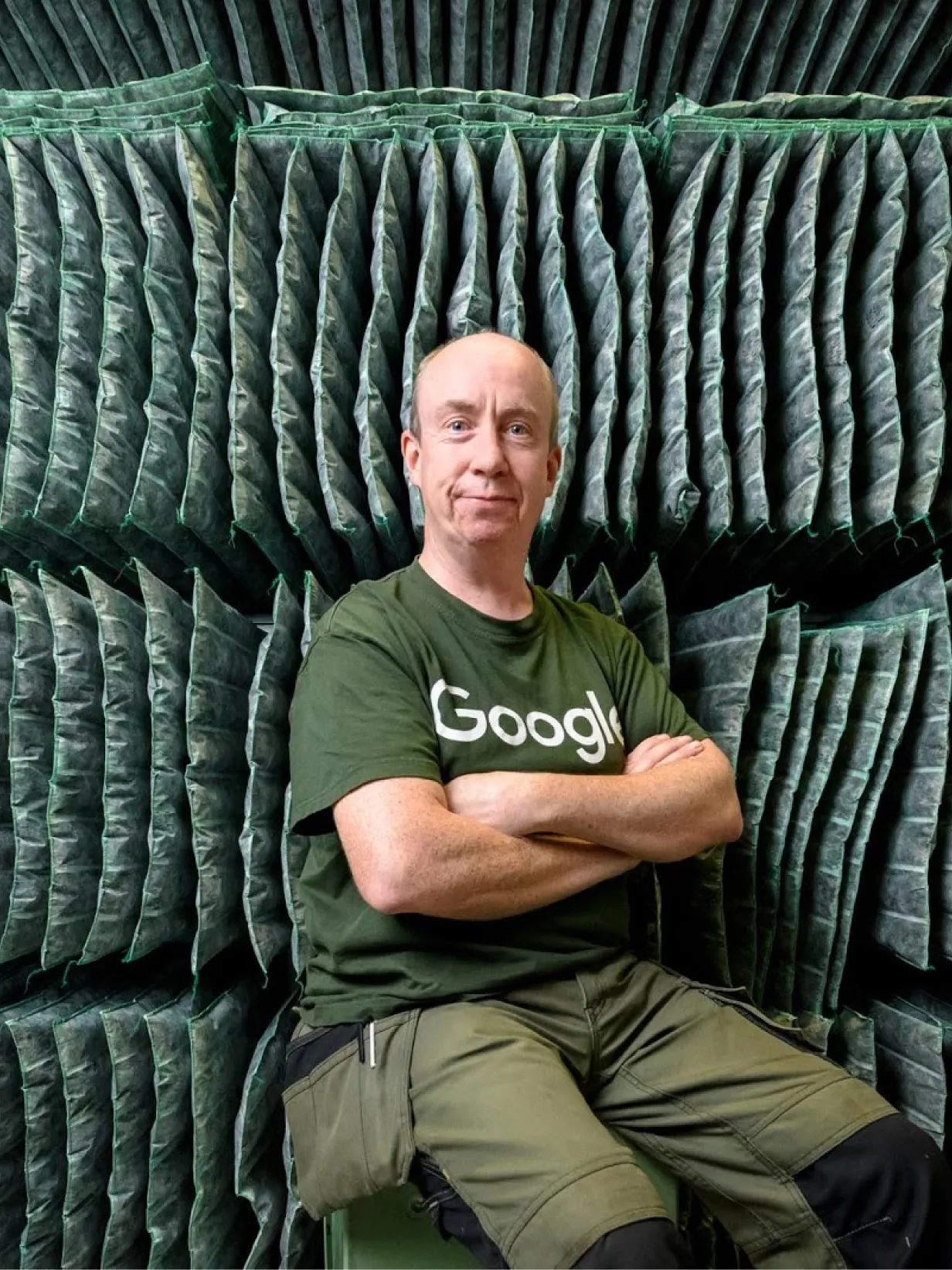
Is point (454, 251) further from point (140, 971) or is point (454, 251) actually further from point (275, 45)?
point (140, 971)

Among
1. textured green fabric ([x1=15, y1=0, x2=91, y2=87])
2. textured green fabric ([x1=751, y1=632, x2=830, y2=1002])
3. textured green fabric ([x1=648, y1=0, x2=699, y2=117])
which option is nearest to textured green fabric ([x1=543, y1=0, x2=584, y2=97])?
textured green fabric ([x1=648, y1=0, x2=699, y2=117])

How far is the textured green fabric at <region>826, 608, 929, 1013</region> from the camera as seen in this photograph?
4.44 ft

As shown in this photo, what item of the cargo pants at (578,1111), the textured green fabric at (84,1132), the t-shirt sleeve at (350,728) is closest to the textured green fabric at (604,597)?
the t-shirt sleeve at (350,728)

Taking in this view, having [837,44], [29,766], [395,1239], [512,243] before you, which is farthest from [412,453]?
[837,44]

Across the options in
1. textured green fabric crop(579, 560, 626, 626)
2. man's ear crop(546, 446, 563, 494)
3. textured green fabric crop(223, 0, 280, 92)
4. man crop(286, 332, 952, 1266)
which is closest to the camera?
man crop(286, 332, 952, 1266)

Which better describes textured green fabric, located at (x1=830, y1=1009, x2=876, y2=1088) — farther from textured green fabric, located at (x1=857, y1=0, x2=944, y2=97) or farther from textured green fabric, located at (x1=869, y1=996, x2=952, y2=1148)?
textured green fabric, located at (x1=857, y1=0, x2=944, y2=97)

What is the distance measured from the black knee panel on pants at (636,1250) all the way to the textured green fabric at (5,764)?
1.07 metres

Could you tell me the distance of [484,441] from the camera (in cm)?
109

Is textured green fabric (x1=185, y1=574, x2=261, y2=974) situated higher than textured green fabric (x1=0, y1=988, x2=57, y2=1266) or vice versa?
textured green fabric (x1=185, y1=574, x2=261, y2=974)

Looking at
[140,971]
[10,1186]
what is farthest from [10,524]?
[10,1186]

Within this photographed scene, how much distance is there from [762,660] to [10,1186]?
1.61 m

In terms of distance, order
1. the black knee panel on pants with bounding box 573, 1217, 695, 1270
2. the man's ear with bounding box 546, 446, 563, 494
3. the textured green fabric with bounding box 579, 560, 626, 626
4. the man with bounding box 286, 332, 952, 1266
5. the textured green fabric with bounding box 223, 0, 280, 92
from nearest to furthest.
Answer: the black knee panel on pants with bounding box 573, 1217, 695, 1270
the man with bounding box 286, 332, 952, 1266
the man's ear with bounding box 546, 446, 563, 494
the textured green fabric with bounding box 579, 560, 626, 626
the textured green fabric with bounding box 223, 0, 280, 92

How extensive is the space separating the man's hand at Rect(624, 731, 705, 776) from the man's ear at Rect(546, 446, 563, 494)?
42cm

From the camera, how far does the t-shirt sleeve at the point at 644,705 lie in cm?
119
